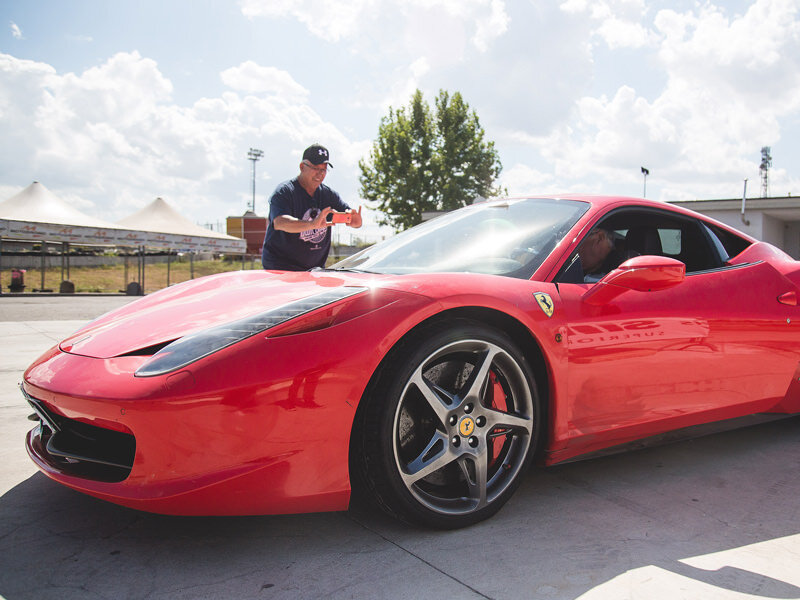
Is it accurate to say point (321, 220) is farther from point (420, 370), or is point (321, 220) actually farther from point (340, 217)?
point (420, 370)

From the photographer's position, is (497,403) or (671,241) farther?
(671,241)

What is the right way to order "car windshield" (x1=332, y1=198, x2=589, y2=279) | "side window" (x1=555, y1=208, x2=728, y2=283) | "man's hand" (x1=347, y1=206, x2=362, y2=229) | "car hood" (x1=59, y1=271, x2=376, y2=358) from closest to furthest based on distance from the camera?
"car hood" (x1=59, y1=271, x2=376, y2=358) → "car windshield" (x1=332, y1=198, x2=589, y2=279) → "side window" (x1=555, y1=208, x2=728, y2=283) → "man's hand" (x1=347, y1=206, x2=362, y2=229)

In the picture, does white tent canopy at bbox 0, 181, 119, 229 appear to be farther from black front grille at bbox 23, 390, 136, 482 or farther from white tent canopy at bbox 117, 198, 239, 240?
black front grille at bbox 23, 390, 136, 482

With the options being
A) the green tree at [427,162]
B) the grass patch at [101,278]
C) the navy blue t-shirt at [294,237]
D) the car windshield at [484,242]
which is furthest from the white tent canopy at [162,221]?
the car windshield at [484,242]

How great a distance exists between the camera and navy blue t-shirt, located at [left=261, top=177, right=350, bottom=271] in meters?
3.99

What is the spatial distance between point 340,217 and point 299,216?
48 centimetres

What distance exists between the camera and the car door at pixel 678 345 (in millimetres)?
2250

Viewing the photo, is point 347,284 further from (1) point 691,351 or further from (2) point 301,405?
(1) point 691,351

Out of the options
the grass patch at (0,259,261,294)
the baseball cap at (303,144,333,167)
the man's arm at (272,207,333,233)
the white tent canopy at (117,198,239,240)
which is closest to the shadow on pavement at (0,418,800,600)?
the man's arm at (272,207,333,233)

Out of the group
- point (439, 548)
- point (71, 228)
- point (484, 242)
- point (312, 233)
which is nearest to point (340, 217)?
point (312, 233)

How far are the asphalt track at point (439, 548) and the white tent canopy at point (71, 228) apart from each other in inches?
712

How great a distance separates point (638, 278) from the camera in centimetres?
223

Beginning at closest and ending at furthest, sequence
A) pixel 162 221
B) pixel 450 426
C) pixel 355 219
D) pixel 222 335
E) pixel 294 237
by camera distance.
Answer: pixel 222 335
pixel 450 426
pixel 355 219
pixel 294 237
pixel 162 221

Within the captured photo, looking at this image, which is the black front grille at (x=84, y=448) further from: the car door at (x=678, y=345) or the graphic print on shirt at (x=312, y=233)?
the graphic print on shirt at (x=312, y=233)
